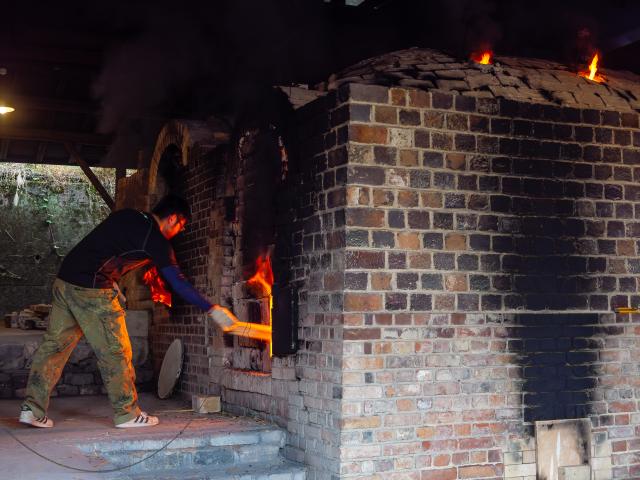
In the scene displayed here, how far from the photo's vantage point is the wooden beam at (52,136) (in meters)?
12.2

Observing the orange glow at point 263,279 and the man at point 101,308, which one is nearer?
the man at point 101,308

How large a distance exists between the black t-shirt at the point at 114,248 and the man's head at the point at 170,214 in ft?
0.49

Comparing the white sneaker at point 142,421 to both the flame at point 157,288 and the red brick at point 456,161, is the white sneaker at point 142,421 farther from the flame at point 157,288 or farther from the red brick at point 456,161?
the red brick at point 456,161

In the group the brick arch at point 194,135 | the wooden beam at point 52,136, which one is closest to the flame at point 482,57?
the brick arch at point 194,135

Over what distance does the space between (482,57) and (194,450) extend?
3450 millimetres

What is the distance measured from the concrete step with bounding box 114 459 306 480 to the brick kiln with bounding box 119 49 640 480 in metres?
0.12

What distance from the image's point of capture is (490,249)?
16.7 feet

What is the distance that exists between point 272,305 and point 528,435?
1.91m

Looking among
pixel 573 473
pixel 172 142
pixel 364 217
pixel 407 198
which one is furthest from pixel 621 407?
pixel 172 142

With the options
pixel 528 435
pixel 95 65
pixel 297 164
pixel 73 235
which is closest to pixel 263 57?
pixel 95 65

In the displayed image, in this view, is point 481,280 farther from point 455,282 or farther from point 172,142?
point 172,142

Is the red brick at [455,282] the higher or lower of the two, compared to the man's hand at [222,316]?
higher

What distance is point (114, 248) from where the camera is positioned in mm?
5691

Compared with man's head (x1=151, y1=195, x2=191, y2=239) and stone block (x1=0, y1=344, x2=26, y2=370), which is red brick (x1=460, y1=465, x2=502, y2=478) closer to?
man's head (x1=151, y1=195, x2=191, y2=239)
